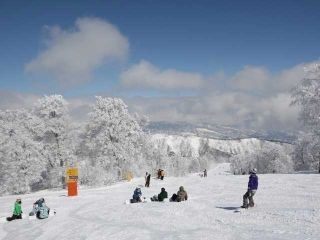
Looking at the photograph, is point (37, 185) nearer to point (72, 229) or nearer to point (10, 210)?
point (10, 210)

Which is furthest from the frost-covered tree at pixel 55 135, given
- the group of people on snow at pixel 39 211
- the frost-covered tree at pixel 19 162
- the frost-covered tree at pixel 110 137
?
the group of people on snow at pixel 39 211

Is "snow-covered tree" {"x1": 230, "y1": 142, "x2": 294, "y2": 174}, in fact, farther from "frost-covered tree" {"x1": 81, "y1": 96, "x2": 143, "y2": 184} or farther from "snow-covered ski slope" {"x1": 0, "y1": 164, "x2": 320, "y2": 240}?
"snow-covered ski slope" {"x1": 0, "y1": 164, "x2": 320, "y2": 240}

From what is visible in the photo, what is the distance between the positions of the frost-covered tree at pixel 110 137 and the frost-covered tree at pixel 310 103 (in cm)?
2557

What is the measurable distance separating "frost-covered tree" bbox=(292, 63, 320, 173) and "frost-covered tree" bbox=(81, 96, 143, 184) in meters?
25.6

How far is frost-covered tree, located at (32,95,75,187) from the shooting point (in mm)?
60188

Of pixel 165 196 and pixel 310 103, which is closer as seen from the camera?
pixel 165 196

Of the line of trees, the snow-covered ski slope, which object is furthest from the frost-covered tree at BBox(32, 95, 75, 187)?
the snow-covered ski slope

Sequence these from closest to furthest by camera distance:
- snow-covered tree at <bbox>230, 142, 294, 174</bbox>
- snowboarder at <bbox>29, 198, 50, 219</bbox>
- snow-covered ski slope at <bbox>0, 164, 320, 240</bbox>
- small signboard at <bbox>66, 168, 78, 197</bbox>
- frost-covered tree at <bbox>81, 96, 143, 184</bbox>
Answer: snow-covered ski slope at <bbox>0, 164, 320, 240</bbox>
snowboarder at <bbox>29, 198, 50, 219</bbox>
small signboard at <bbox>66, 168, 78, 197</bbox>
frost-covered tree at <bbox>81, 96, 143, 184</bbox>
snow-covered tree at <bbox>230, 142, 294, 174</bbox>

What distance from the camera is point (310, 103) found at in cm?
5316

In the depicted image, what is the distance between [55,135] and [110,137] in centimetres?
847

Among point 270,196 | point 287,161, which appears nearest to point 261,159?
point 287,161

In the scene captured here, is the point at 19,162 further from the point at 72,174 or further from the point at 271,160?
the point at 271,160

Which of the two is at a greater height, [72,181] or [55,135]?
[55,135]

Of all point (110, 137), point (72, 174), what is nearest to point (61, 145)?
point (110, 137)
